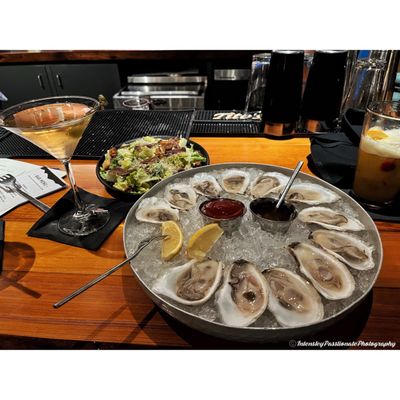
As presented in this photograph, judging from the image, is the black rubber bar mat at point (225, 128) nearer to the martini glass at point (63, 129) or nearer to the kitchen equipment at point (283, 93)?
the kitchen equipment at point (283, 93)

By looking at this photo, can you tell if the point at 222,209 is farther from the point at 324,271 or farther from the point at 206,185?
the point at 324,271

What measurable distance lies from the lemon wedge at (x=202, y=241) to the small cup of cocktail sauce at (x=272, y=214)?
16 centimetres

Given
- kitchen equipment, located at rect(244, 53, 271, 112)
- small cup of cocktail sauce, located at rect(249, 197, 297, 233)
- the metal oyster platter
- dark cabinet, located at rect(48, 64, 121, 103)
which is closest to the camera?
the metal oyster platter

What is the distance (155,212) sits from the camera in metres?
0.99

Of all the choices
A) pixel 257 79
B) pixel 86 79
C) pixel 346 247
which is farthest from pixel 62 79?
pixel 346 247

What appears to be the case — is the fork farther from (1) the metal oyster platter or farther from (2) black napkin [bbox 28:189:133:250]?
(1) the metal oyster platter

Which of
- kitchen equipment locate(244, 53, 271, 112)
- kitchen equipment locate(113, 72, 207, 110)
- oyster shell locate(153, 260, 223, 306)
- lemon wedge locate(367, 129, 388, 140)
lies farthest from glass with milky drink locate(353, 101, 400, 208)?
kitchen equipment locate(113, 72, 207, 110)

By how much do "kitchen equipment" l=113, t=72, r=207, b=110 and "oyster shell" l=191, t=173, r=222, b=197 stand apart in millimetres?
2491

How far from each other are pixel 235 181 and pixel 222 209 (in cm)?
25

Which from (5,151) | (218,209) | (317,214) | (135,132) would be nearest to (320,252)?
(317,214)

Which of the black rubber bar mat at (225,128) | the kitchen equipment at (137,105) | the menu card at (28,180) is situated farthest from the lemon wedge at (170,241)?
the kitchen equipment at (137,105)

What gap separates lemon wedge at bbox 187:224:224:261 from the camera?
81cm

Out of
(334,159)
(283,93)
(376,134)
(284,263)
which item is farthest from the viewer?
(283,93)

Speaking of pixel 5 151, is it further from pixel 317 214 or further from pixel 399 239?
pixel 399 239
